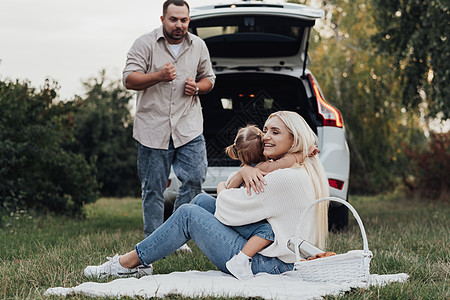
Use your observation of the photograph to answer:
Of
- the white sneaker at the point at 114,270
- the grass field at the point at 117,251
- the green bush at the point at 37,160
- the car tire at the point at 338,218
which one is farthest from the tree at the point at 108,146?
the white sneaker at the point at 114,270

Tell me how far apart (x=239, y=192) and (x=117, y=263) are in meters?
0.83

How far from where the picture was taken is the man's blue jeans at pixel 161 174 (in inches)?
176

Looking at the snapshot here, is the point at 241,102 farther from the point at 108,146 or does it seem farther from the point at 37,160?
the point at 108,146

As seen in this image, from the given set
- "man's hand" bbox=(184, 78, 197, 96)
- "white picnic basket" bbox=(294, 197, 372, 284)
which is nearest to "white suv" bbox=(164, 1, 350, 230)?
"man's hand" bbox=(184, 78, 197, 96)

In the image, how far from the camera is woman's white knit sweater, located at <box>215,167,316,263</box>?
3006mm

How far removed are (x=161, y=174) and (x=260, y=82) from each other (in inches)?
68.7

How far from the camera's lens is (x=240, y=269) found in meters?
3.08

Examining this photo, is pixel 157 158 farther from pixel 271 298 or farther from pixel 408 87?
pixel 408 87

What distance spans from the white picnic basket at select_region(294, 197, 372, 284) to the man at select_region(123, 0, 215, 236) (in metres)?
1.71

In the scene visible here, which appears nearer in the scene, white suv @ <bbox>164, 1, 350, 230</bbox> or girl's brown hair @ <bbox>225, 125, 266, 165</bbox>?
girl's brown hair @ <bbox>225, 125, 266, 165</bbox>

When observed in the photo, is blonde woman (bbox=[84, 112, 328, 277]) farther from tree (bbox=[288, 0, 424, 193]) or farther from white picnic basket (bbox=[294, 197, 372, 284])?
tree (bbox=[288, 0, 424, 193])

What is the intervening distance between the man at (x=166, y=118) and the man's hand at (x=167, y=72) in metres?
0.20

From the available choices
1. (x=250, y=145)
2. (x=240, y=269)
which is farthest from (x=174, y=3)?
(x=240, y=269)

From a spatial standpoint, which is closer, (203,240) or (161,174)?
(203,240)
